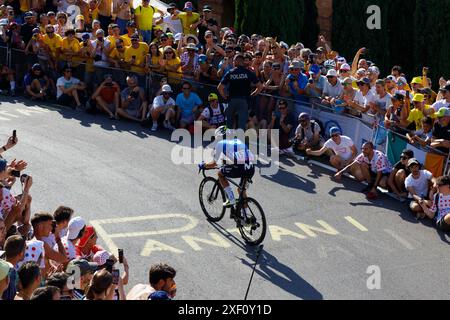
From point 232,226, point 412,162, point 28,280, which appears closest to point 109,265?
point 28,280

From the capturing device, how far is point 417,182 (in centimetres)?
1220

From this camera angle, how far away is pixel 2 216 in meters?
8.91

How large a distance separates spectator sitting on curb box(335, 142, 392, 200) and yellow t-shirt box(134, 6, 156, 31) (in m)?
8.65

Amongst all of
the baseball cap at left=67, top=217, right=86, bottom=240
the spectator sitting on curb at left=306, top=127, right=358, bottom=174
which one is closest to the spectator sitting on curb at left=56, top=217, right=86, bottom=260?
the baseball cap at left=67, top=217, right=86, bottom=240

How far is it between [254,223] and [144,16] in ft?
35.6

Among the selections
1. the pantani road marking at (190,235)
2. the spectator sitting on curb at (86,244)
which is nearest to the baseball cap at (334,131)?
the pantani road marking at (190,235)

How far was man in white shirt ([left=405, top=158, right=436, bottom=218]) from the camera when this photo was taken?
12094mm

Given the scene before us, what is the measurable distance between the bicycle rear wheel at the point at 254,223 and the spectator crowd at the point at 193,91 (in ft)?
8.02

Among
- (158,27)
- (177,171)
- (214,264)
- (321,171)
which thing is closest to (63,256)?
(214,264)

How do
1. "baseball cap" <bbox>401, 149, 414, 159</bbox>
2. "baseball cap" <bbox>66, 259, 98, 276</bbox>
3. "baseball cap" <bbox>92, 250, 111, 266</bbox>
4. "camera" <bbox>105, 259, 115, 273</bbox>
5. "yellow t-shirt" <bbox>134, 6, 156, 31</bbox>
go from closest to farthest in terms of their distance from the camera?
"camera" <bbox>105, 259, 115, 273</bbox> → "baseball cap" <bbox>66, 259, 98, 276</bbox> → "baseball cap" <bbox>92, 250, 111, 266</bbox> → "baseball cap" <bbox>401, 149, 414, 159</bbox> → "yellow t-shirt" <bbox>134, 6, 156, 31</bbox>

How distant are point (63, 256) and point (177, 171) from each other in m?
5.56

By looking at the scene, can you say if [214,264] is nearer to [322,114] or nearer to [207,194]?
[207,194]

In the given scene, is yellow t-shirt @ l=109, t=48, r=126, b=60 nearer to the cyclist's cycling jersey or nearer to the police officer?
the police officer

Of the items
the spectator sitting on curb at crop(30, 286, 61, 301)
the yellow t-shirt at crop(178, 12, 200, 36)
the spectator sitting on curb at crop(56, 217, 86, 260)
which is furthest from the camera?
the yellow t-shirt at crop(178, 12, 200, 36)
